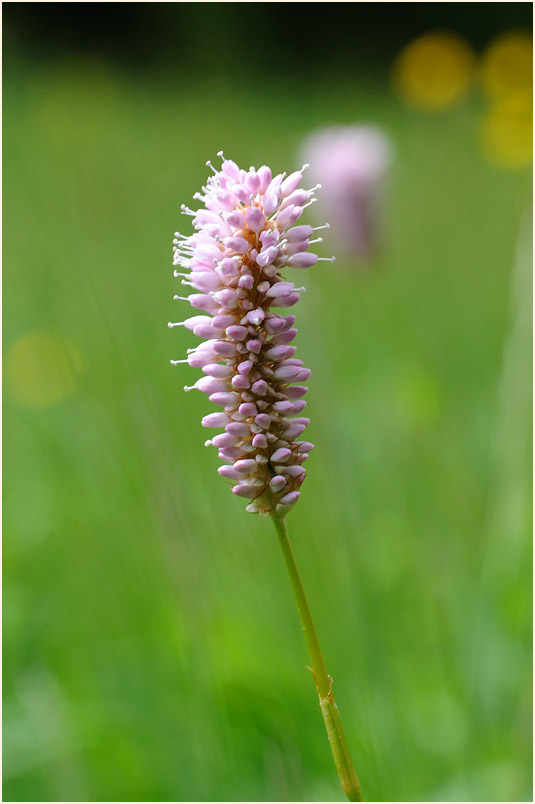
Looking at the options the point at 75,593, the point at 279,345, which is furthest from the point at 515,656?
the point at 279,345

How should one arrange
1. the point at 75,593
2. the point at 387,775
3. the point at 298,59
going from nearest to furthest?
the point at 387,775, the point at 75,593, the point at 298,59

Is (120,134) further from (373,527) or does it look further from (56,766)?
(56,766)

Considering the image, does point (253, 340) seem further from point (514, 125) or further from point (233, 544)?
point (514, 125)

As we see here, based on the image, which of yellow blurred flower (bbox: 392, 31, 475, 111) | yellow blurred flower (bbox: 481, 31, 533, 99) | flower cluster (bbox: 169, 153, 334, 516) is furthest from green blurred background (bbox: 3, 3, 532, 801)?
yellow blurred flower (bbox: 392, 31, 475, 111)

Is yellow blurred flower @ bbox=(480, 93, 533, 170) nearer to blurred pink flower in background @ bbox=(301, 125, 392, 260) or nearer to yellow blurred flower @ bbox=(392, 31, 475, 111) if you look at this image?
yellow blurred flower @ bbox=(392, 31, 475, 111)

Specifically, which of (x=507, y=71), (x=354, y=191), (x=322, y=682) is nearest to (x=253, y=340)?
(x=322, y=682)
